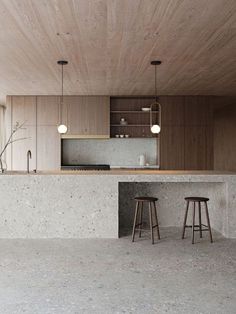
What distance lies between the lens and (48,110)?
7664 millimetres

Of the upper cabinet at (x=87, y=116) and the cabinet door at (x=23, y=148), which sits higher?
the upper cabinet at (x=87, y=116)

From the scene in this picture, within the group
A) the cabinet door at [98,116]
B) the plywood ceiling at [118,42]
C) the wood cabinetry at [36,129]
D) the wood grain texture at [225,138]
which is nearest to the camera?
the plywood ceiling at [118,42]

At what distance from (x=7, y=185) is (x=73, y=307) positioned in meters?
2.53

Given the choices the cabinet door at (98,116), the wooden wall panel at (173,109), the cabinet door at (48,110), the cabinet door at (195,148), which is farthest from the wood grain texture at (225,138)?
the cabinet door at (48,110)

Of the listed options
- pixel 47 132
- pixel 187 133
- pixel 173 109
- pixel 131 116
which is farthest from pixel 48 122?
pixel 187 133

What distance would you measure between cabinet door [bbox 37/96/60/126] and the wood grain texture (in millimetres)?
5435

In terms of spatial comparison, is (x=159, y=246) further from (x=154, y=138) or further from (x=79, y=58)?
(x=154, y=138)

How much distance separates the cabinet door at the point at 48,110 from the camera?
7648mm

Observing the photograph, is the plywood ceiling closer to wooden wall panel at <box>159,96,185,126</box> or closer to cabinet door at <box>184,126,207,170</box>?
wooden wall panel at <box>159,96,185,126</box>

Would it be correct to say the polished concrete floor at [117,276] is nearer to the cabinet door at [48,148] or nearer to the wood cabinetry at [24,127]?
the cabinet door at [48,148]

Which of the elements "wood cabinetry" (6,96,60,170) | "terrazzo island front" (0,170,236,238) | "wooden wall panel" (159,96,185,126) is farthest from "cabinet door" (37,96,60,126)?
"terrazzo island front" (0,170,236,238)

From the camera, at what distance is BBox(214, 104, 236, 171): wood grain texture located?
10755 millimetres

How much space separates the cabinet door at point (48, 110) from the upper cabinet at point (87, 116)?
0.60 feet

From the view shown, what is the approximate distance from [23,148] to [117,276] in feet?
17.2
